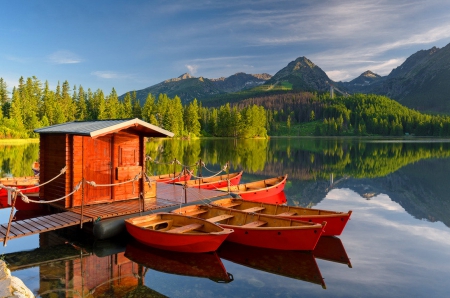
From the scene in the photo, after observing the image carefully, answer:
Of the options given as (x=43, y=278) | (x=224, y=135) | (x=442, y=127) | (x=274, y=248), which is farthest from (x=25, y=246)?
(x=442, y=127)

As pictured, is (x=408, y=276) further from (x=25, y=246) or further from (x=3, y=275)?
(x=25, y=246)

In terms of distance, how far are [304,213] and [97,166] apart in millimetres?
10374

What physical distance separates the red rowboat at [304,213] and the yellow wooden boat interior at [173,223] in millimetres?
3159

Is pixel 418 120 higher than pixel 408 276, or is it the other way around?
pixel 418 120

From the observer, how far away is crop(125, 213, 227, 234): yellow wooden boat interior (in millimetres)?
13824

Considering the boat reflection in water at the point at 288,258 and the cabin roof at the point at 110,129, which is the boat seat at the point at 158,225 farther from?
the cabin roof at the point at 110,129

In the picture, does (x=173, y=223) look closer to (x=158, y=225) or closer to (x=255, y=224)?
(x=158, y=225)

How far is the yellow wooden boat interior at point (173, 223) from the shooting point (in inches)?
544

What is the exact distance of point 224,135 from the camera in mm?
141625

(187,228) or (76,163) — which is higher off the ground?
(76,163)

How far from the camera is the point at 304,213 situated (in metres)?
Result: 16.6

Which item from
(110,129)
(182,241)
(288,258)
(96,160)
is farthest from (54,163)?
(288,258)

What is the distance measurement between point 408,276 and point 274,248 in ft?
16.2

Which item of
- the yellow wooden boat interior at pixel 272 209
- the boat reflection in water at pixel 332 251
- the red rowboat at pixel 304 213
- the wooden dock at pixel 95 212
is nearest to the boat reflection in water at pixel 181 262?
the wooden dock at pixel 95 212
